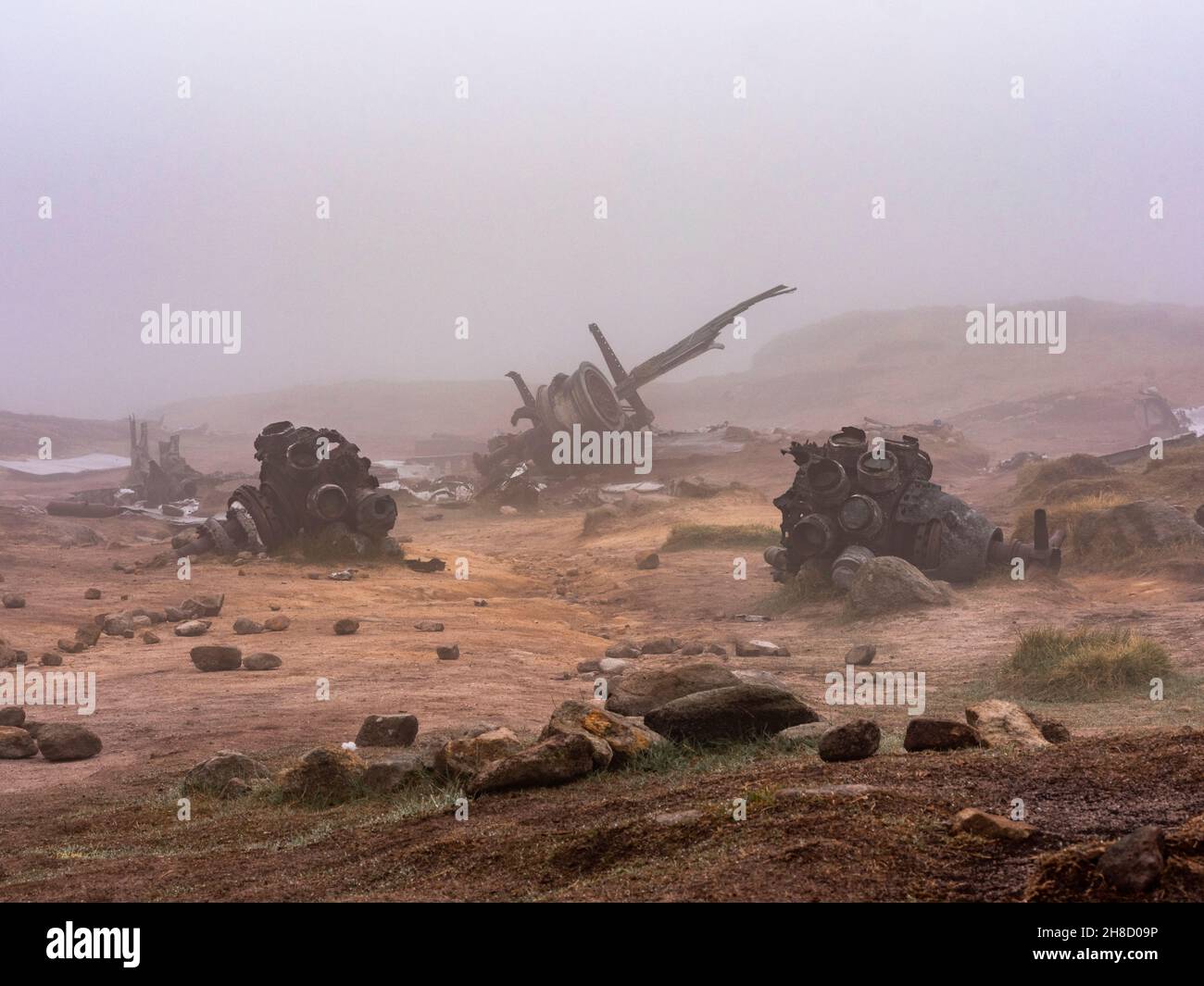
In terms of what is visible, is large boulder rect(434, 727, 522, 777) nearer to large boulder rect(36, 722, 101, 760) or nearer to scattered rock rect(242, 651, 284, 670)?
large boulder rect(36, 722, 101, 760)

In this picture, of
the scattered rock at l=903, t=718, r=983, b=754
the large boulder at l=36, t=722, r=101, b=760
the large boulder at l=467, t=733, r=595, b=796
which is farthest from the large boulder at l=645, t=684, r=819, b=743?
the large boulder at l=36, t=722, r=101, b=760

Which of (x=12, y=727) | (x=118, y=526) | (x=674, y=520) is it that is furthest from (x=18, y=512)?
(x=12, y=727)

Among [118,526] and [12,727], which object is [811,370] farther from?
[12,727]

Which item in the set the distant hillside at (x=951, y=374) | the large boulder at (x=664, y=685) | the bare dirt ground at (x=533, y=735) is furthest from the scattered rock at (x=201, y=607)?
the distant hillside at (x=951, y=374)

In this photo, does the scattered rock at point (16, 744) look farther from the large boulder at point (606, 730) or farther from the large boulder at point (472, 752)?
the large boulder at point (606, 730)

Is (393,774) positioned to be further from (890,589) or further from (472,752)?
(890,589)

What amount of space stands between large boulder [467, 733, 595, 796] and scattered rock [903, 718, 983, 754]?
1.57 metres

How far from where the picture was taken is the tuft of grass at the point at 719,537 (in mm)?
20984

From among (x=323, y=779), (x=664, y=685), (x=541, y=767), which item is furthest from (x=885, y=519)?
(x=541, y=767)

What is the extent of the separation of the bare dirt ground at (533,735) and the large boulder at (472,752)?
0.42 metres

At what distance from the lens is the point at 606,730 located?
605 cm

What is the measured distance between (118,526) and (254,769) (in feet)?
77.0

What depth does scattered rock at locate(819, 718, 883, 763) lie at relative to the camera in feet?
17.5

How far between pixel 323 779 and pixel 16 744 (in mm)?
2977
